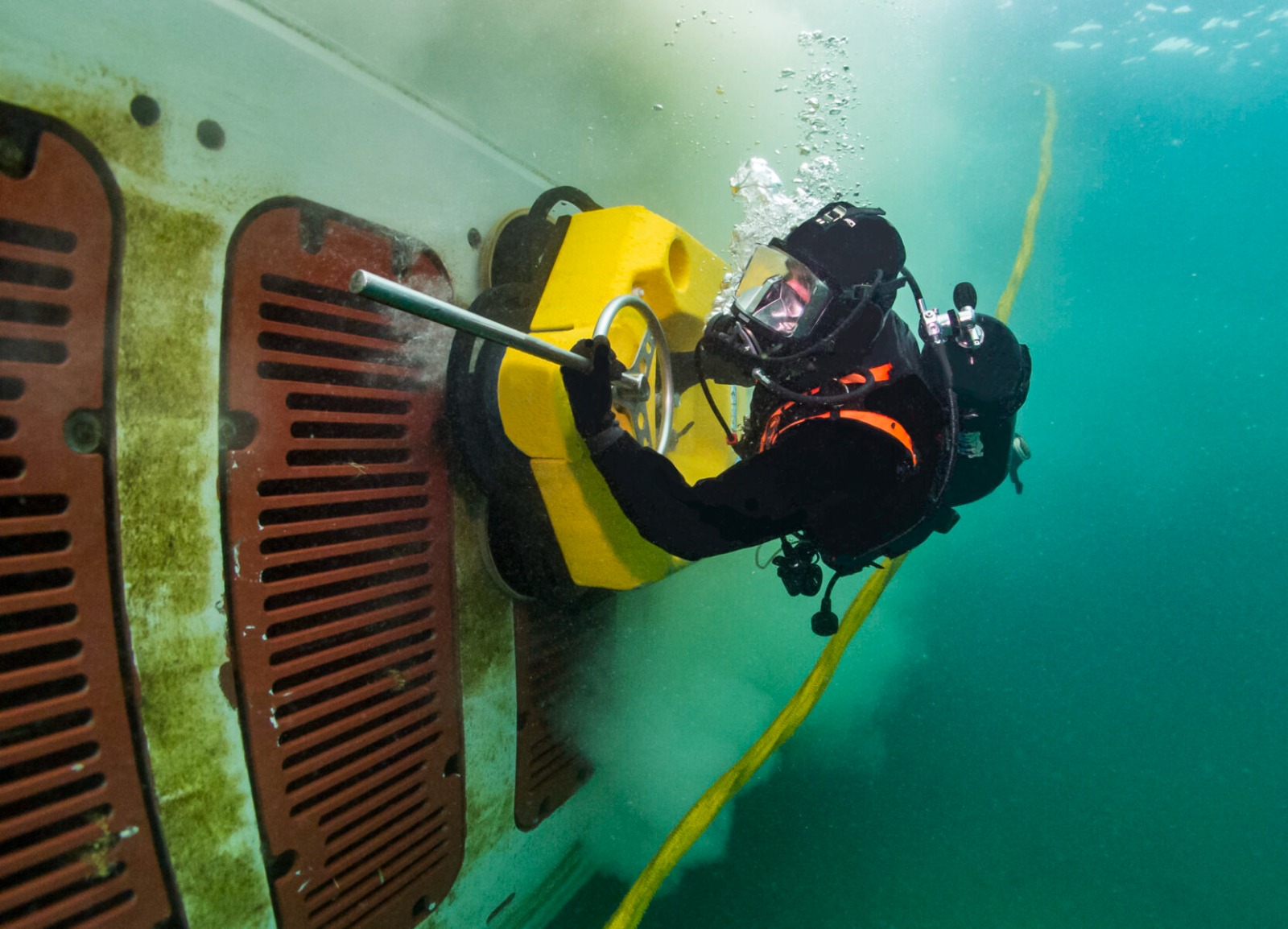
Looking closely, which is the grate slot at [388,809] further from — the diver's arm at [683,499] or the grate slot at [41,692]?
the diver's arm at [683,499]

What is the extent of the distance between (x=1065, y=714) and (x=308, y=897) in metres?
12.8

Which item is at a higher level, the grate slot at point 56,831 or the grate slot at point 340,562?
the grate slot at point 340,562

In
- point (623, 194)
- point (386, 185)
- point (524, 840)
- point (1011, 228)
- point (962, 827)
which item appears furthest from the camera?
point (1011, 228)

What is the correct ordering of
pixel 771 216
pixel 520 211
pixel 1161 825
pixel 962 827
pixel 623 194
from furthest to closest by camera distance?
1. pixel 1161 825
2. pixel 962 827
3. pixel 771 216
4. pixel 623 194
5. pixel 520 211

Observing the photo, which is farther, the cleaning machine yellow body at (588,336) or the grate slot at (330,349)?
the cleaning machine yellow body at (588,336)

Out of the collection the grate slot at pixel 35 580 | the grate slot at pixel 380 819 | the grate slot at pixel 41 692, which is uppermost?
the grate slot at pixel 35 580

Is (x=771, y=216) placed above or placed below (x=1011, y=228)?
below

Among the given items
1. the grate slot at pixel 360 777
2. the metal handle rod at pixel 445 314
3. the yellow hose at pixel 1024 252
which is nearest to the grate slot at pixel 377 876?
the grate slot at pixel 360 777

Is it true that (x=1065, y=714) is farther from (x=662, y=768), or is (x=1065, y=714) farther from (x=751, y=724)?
(x=662, y=768)

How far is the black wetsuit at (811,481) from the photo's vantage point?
1505 mm

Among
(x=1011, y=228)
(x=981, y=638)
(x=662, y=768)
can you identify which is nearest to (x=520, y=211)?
(x=662, y=768)

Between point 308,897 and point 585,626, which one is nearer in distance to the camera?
point 308,897

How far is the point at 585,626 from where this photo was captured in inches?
97.3

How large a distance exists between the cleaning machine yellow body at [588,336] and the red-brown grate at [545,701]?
1.30 feet
